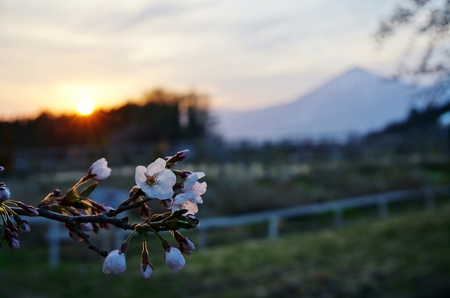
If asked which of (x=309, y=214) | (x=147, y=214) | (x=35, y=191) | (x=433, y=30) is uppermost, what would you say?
(x=433, y=30)

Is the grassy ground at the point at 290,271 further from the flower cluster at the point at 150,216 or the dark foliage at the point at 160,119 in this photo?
the dark foliage at the point at 160,119

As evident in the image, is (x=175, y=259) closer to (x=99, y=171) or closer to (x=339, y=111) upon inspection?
(x=99, y=171)

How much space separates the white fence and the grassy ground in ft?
1.94

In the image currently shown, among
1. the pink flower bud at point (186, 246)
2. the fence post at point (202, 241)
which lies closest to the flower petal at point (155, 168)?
the pink flower bud at point (186, 246)

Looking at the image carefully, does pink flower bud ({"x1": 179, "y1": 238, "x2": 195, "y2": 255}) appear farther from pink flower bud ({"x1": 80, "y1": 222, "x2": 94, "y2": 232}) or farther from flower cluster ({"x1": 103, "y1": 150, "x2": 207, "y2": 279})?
pink flower bud ({"x1": 80, "y1": 222, "x2": 94, "y2": 232})

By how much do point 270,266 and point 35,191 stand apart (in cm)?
779

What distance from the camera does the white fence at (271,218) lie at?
10031 millimetres

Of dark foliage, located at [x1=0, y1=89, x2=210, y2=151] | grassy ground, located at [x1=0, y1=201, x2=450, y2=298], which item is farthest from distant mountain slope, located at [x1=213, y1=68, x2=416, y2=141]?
dark foliage, located at [x1=0, y1=89, x2=210, y2=151]

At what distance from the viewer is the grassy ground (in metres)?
6.67

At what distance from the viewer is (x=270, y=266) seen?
822 centimetres

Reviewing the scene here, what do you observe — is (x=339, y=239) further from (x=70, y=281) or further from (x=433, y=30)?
(x=433, y=30)

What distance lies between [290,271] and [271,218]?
12.7 feet

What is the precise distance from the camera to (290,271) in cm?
782

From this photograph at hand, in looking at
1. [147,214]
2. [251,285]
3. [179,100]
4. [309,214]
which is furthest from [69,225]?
[179,100]
